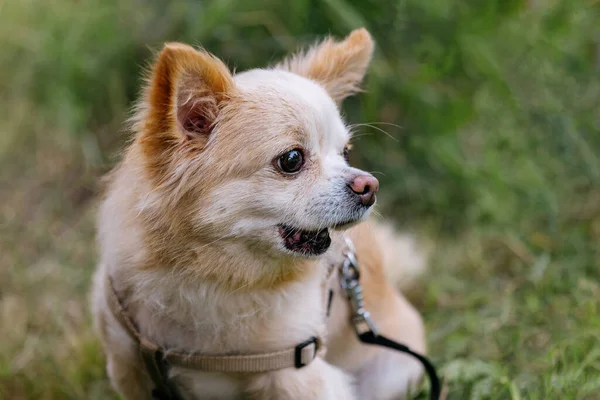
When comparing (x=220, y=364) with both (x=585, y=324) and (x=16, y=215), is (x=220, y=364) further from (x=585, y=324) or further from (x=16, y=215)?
(x=16, y=215)

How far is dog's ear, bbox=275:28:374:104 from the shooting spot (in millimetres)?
2494

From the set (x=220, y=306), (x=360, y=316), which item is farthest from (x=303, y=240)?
(x=360, y=316)

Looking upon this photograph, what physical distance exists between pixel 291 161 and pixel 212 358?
0.74m

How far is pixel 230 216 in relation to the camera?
2.06 meters

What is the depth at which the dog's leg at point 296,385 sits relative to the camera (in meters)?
2.26

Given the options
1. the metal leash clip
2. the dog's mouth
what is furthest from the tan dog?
the metal leash clip

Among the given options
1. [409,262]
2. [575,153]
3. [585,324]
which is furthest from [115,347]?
[575,153]

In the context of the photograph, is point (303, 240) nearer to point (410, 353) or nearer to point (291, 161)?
point (291, 161)

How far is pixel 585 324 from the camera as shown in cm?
331

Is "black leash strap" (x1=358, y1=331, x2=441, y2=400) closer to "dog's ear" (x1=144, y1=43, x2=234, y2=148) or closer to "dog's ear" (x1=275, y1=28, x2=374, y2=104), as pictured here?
"dog's ear" (x1=275, y1=28, x2=374, y2=104)

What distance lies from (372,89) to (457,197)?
1.01m

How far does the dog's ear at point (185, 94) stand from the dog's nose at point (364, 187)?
1.69 feet

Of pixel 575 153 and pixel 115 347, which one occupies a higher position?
pixel 575 153

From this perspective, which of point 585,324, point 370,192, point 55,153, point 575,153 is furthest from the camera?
point 55,153
